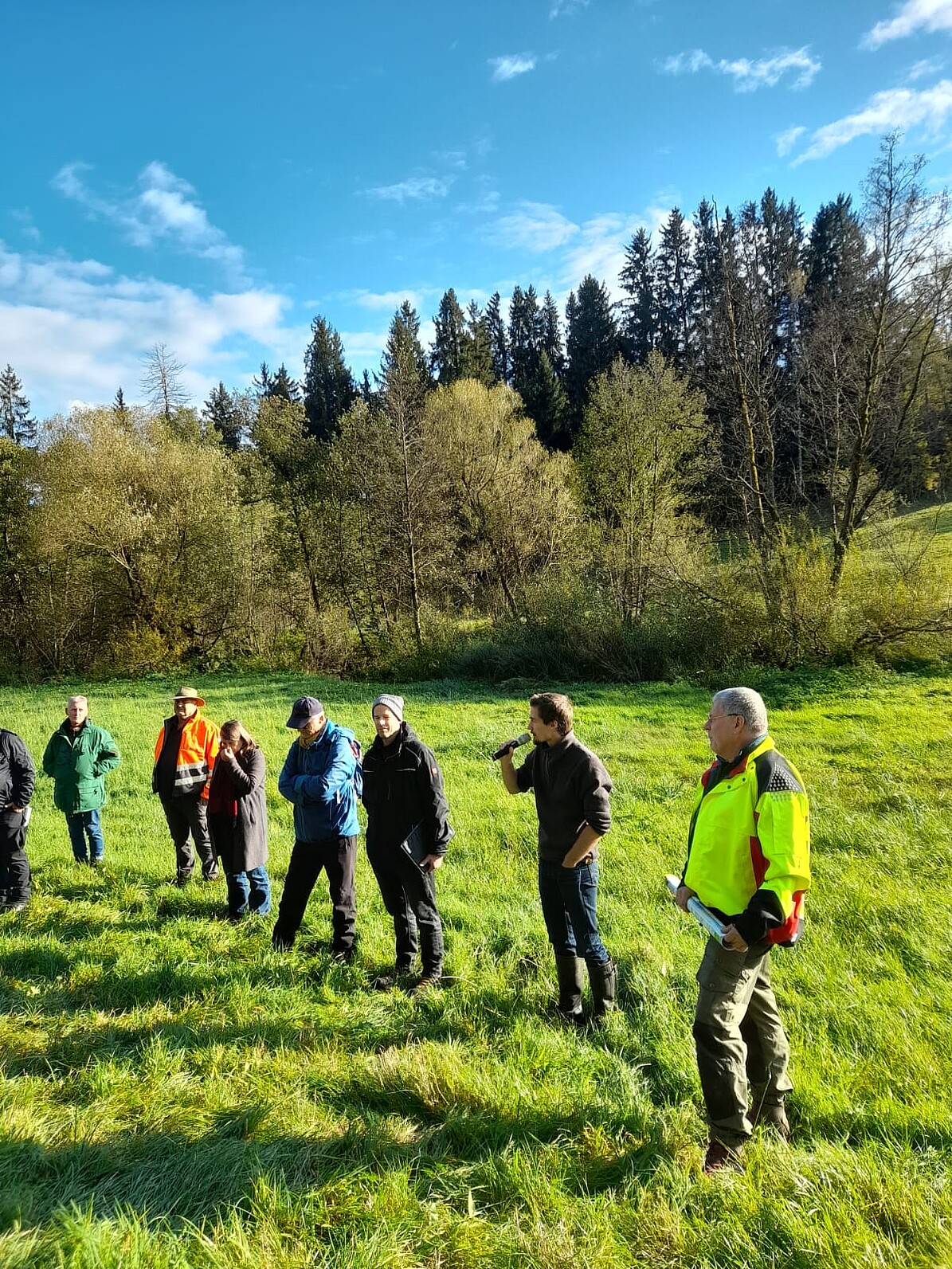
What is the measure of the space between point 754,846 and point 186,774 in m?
5.16

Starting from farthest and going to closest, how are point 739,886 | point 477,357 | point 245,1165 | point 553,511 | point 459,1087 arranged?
point 477,357 → point 553,511 → point 459,1087 → point 739,886 → point 245,1165

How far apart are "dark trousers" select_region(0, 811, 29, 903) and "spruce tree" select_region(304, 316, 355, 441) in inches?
1986

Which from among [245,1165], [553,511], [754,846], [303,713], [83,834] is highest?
[553,511]

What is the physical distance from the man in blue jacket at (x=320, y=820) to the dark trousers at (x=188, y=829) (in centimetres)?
181

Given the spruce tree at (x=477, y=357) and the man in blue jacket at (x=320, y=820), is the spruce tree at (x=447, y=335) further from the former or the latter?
the man in blue jacket at (x=320, y=820)

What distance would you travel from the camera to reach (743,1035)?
3170 millimetres

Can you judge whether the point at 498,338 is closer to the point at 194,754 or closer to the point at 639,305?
→ the point at 639,305

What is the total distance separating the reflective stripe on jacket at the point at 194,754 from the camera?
20.1ft

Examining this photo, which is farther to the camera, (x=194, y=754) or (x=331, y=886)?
(x=194, y=754)

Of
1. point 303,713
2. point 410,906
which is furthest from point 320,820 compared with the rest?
point 410,906

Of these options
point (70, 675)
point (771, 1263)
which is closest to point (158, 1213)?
point (771, 1263)

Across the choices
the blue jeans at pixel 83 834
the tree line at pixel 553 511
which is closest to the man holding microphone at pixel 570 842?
the blue jeans at pixel 83 834

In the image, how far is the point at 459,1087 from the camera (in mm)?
3320

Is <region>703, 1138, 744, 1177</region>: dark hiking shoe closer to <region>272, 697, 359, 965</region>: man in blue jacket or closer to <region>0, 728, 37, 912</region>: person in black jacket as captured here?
<region>272, 697, 359, 965</region>: man in blue jacket
